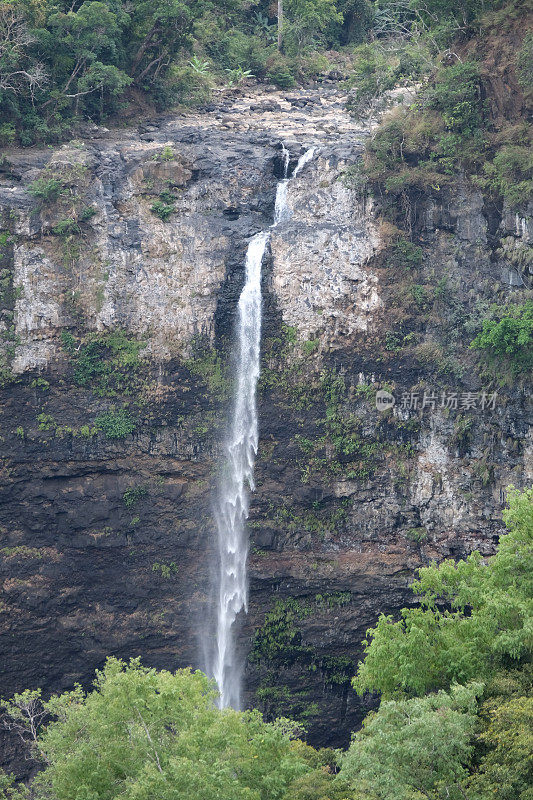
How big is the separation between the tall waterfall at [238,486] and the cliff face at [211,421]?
0.31 meters

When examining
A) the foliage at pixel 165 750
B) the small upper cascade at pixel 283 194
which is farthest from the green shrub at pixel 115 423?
the foliage at pixel 165 750

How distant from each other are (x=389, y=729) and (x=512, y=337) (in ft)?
41.1

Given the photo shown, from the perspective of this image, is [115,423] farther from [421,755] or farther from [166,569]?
[421,755]

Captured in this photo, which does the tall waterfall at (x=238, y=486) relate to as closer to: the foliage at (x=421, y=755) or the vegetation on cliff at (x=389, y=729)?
the vegetation on cliff at (x=389, y=729)

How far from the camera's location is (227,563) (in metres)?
28.8

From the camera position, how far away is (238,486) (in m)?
28.7

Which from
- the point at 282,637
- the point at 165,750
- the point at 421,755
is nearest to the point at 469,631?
the point at 421,755

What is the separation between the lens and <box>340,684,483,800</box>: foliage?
1545cm

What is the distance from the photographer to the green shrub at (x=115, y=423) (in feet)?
93.0

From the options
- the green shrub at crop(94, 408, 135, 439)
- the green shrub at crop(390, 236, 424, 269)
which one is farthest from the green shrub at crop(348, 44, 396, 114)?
the green shrub at crop(94, 408, 135, 439)

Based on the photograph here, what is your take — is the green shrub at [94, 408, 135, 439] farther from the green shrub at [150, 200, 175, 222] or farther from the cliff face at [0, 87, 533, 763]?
the green shrub at [150, 200, 175, 222]

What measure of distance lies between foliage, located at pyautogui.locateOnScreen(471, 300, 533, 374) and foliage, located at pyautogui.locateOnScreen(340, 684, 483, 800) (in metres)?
11.7

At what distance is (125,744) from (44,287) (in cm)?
1433

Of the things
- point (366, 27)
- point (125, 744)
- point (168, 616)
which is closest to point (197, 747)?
point (125, 744)
